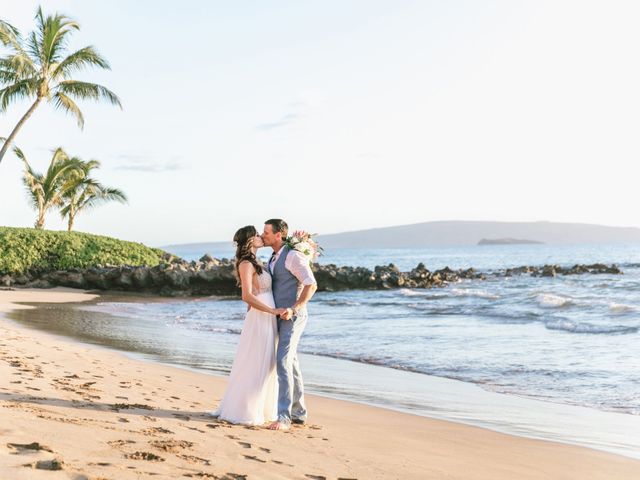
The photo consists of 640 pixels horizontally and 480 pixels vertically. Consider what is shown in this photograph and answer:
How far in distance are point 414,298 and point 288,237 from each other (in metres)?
22.7

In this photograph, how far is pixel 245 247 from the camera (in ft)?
21.7

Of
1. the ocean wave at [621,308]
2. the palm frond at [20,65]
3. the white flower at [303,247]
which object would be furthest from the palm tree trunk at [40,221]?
the white flower at [303,247]

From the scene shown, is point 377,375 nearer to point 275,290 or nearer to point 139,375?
point 139,375

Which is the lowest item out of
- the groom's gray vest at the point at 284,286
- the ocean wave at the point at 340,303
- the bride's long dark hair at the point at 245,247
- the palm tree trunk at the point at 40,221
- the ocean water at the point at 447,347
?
the ocean water at the point at 447,347

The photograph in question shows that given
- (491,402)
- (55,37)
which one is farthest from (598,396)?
(55,37)

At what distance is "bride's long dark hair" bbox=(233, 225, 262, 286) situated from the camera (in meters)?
6.62

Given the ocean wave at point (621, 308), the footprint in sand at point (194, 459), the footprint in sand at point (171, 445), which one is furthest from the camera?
the ocean wave at point (621, 308)

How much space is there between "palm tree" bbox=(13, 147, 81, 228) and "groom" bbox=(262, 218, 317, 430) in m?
35.2

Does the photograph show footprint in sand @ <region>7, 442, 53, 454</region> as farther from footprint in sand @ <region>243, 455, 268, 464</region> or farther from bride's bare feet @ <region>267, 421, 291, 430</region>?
bride's bare feet @ <region>267, 421, 291, 430</region>

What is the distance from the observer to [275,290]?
22.6 feet

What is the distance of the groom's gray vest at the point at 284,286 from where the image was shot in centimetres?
683

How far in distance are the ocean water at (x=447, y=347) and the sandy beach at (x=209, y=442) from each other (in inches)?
33.8

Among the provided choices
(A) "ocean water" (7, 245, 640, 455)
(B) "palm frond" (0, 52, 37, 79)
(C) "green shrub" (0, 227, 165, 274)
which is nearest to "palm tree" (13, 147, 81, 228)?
(C) "green shrub" (0, 227, 165, 274)

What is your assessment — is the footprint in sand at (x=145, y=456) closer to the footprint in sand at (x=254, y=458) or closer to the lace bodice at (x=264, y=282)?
the footprint in sand at (x=254, y=458)
